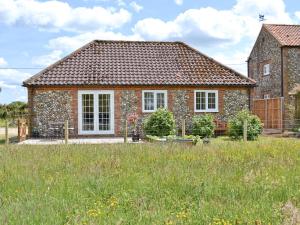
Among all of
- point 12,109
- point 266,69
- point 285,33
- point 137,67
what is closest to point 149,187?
point 137,67

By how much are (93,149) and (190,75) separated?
14.5 metres

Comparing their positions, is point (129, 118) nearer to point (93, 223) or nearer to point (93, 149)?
point (93, 149)

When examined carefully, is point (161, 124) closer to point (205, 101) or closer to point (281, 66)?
point (205, 101)

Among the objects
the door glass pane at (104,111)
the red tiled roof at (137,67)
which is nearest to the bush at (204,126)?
the red tiled roof at (137,67)

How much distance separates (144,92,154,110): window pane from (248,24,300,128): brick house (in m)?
10.7

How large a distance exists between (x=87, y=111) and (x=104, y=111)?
96cm

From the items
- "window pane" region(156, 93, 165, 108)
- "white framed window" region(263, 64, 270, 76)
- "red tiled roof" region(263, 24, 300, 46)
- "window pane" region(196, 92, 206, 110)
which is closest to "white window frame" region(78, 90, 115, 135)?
"window pane" region(156, 93, 165, 108)

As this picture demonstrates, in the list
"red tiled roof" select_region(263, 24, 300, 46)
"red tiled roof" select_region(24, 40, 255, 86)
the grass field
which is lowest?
the grass field

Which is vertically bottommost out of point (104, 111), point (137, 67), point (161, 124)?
point (161, 124)

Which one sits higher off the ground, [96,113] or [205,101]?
[205,101]

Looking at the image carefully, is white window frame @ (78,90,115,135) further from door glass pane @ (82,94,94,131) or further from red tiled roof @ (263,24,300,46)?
→ red tiled roof @ (263,24,300,46)

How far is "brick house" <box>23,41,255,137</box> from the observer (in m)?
27.1

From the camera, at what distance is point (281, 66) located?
120ft

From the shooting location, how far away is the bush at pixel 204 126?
2595 centimetres
